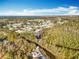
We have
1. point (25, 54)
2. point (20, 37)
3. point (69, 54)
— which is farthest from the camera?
point (20, 37)

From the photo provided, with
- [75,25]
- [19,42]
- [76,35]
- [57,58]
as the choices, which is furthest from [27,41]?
[75,25]

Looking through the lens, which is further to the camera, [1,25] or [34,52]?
[1,25]

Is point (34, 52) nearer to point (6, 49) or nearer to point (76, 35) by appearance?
point (6, 49)

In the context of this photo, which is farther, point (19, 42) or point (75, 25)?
point (75, 25)

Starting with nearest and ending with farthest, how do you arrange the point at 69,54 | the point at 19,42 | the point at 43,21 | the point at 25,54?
the point at 25,54, the point at 69,54, the point at 19,42, the point at 43,21

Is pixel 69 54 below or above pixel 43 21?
below

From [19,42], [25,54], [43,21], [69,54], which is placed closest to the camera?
[25,54]

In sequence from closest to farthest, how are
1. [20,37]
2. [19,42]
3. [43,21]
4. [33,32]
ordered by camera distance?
[19,42]
[20,37]
[33,32]
[43,21]

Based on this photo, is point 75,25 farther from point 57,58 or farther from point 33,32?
point 57,58

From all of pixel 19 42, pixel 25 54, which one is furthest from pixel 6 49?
pixel 19 42
